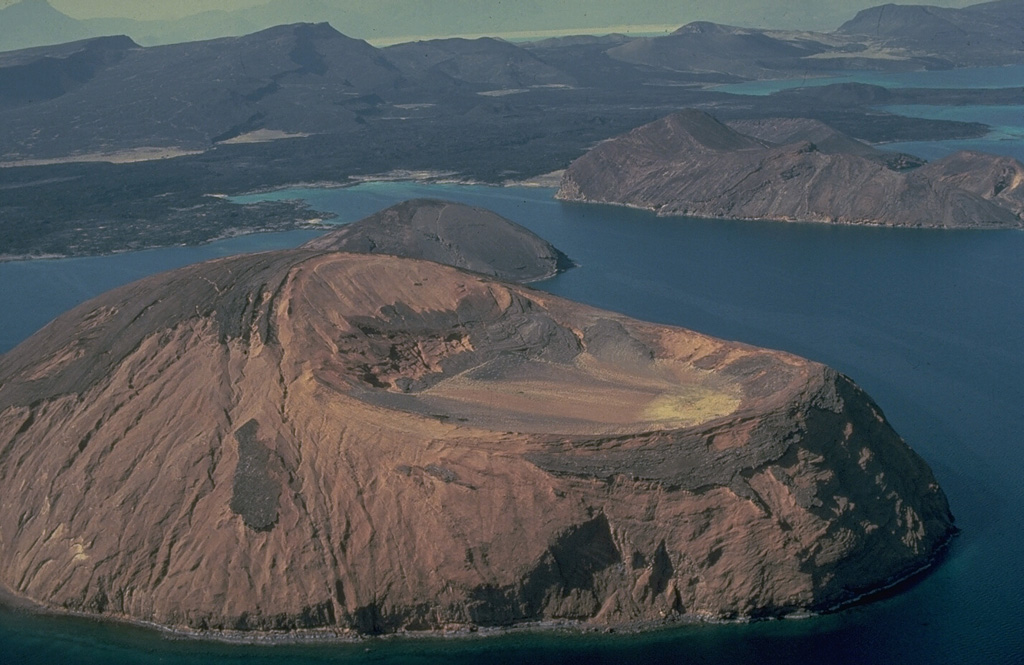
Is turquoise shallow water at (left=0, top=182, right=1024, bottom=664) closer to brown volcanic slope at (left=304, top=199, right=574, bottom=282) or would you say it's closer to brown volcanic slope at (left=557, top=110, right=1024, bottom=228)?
brown volcanic slope at (left=304, top=199, right=574, bottom=282)

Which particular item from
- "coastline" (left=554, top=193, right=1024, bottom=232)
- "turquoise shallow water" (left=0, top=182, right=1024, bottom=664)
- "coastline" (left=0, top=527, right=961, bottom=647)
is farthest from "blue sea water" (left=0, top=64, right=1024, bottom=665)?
"coastline" (left=554, top=193, right=1024, bottom=232)

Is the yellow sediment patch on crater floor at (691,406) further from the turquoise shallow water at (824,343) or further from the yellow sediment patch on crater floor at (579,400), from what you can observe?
the turquoise shallow water at (824,343)

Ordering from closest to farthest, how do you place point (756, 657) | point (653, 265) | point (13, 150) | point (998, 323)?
1. point (756, 657)
2. point (998, 323)
3. point (653, 265)
4. point (13, 150)

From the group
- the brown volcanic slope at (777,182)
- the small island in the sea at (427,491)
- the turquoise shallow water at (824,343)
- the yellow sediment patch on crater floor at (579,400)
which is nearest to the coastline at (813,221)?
the brown volcanic slope at (777,182)

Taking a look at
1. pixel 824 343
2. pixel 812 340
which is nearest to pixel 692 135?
pixel 812 340

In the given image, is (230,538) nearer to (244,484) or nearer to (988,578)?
(244,484)

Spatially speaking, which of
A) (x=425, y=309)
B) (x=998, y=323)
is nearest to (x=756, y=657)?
(x=425, y=309)
